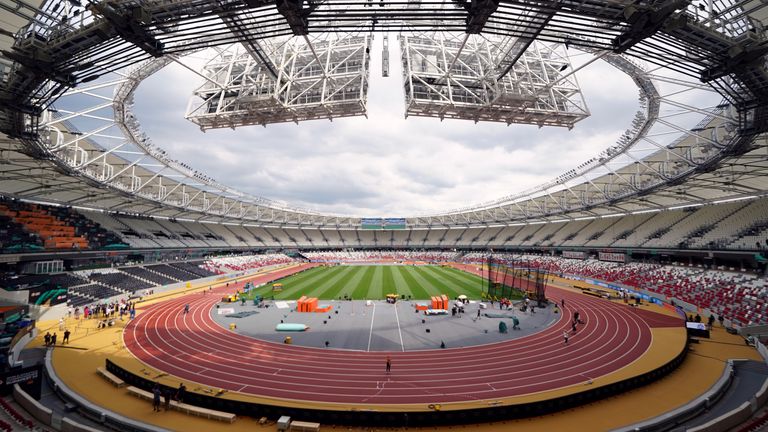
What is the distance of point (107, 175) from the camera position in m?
33.2

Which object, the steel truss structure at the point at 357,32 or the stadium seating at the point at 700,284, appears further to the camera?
the stadium seating at the point at 700,284

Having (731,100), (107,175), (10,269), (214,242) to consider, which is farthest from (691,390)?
(214,242)

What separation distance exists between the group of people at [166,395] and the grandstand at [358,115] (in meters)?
3.28

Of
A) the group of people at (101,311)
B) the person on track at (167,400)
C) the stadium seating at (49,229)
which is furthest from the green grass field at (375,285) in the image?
the person on track at (167,400)

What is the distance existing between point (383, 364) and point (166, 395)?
33.9 ft

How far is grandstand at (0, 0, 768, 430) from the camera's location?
10.3 m

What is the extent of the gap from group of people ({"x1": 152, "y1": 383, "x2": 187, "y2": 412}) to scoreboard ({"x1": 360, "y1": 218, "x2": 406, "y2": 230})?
85.8 m

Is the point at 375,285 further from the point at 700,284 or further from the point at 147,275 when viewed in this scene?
the point at 700,284

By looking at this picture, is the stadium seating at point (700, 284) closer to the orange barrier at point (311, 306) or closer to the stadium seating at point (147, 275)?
the orange barrier at point (311, 306)

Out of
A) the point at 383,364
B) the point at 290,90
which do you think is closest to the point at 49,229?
the point at 290,90

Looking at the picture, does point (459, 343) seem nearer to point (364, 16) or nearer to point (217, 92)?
point (364, 16)

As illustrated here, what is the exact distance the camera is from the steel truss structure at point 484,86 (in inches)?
656

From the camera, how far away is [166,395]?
14289 mm

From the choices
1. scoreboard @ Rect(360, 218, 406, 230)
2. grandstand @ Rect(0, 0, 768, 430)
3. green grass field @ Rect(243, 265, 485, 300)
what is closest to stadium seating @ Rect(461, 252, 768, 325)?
grandstand @ Rect(0, 0, 768, 430)
